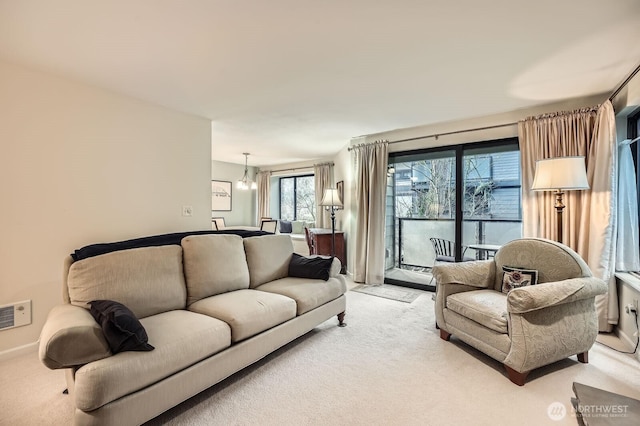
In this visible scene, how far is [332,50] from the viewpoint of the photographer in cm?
215

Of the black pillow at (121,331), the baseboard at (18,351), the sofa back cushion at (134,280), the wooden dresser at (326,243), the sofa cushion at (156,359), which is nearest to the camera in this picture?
the sofa cushion at (156,359)

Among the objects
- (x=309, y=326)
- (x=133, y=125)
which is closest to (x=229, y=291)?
(x=309, y=326)

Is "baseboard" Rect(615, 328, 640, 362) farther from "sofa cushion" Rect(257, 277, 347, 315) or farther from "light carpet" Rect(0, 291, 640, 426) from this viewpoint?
"sofa cushion" Rect(257, 277, 347, 315)

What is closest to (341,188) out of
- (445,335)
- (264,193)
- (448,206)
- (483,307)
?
(448,206)

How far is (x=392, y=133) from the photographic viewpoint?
448cm

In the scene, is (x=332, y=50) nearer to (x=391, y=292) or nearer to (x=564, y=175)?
(x=564, y=175)

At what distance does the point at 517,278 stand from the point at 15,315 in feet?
13.9

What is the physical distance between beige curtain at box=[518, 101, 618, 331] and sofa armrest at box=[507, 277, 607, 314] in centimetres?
100

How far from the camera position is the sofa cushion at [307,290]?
257 centimetres

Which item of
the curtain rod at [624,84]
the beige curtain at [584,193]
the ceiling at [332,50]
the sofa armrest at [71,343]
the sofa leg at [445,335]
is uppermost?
the ceiling at [332,50]

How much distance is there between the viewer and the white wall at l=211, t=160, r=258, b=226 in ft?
22.8

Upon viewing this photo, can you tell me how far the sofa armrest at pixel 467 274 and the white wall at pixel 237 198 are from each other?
557 cm

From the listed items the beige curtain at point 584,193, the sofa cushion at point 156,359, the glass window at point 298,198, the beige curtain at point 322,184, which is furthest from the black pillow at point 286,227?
the sofa cushion at point 156,359

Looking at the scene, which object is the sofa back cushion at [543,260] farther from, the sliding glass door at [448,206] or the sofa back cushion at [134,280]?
the sofa back cushion at [134,280]
